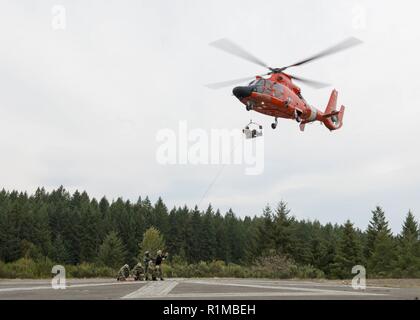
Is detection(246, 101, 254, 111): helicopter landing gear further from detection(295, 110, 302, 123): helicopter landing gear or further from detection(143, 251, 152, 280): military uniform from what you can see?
detection(143, 251, 152, 280): military uniform

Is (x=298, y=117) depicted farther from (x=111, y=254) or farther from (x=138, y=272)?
(x=111, y=254)

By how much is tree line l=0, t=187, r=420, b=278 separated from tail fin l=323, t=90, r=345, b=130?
39760 mm

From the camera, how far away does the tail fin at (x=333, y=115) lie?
33.5 metres

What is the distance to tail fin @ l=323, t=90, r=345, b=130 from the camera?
33500 mm

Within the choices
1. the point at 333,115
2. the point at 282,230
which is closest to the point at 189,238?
the point at 282,230

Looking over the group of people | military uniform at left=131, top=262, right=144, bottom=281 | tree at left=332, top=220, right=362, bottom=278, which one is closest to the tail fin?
the group of people

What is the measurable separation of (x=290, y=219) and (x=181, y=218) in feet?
170

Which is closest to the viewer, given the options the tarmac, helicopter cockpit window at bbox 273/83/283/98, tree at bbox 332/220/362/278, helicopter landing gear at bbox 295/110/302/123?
the tarmac

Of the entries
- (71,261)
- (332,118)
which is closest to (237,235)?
(71,261)

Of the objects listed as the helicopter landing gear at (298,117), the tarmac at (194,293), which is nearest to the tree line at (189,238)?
the helicopter landing gear at (298,117)

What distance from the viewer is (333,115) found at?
33.7m

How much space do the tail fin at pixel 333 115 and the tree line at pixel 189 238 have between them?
3976cm

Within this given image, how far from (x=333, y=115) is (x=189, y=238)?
97.6m
